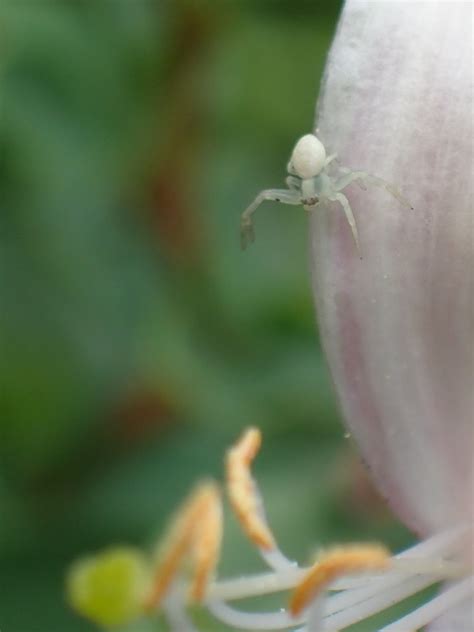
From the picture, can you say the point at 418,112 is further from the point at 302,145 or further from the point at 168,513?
the point at 168,513

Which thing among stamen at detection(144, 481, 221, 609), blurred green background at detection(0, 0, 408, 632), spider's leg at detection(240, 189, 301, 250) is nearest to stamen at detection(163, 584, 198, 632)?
stamen at detection(144, 481, 221, 609)

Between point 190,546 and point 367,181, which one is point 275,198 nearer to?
point 367,181

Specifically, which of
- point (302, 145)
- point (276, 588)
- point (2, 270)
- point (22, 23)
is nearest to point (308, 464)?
point (2, 270)

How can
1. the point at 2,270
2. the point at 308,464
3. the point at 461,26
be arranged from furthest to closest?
the point at 2,270 < the point at 308,464 < the point at 461,26

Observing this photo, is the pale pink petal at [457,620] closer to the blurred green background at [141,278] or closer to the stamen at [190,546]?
the stamen at [190,546]

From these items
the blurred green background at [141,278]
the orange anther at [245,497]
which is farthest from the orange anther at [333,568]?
the blurred green background at [141,278]

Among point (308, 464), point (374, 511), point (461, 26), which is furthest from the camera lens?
point (308, 464)
